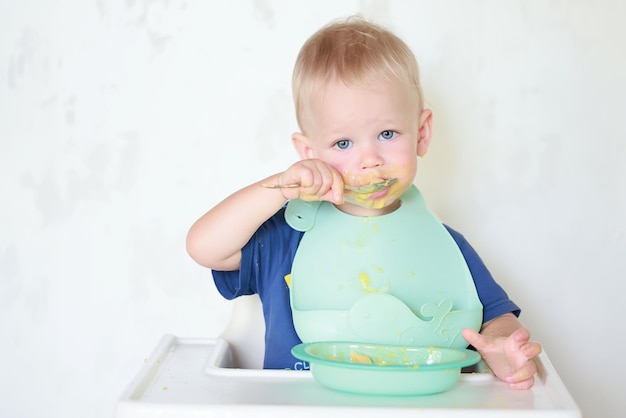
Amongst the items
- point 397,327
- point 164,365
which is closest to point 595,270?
point 397,327

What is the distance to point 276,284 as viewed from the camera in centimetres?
139

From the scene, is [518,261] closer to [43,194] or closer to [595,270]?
[595,270]

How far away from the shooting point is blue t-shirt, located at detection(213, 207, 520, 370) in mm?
1360

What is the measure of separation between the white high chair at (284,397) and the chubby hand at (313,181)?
25 centimetres

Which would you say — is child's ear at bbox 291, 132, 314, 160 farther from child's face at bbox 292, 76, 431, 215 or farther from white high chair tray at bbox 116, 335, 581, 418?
white high chair tray at bbox 116, 335, 581, 418

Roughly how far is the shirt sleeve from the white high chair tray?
0.18 metres

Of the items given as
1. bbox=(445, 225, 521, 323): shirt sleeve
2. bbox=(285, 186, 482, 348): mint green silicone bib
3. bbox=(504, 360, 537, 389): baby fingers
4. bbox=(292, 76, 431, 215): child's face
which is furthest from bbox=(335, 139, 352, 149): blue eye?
bbox=(504, 360, 537, 389): baby fingers

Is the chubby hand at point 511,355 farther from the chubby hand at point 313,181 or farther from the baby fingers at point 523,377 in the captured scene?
the chubby hand at point 313,181

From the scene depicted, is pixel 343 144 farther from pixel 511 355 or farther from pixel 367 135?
pixel 511 355

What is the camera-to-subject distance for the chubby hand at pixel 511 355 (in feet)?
3.65

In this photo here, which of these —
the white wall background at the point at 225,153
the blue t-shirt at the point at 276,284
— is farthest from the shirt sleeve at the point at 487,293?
the white wall background at the point at 225,153

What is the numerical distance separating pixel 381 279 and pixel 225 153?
648 millimetres

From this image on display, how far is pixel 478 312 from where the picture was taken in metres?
1.29

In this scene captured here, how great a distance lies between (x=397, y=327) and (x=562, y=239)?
2.48 ft
